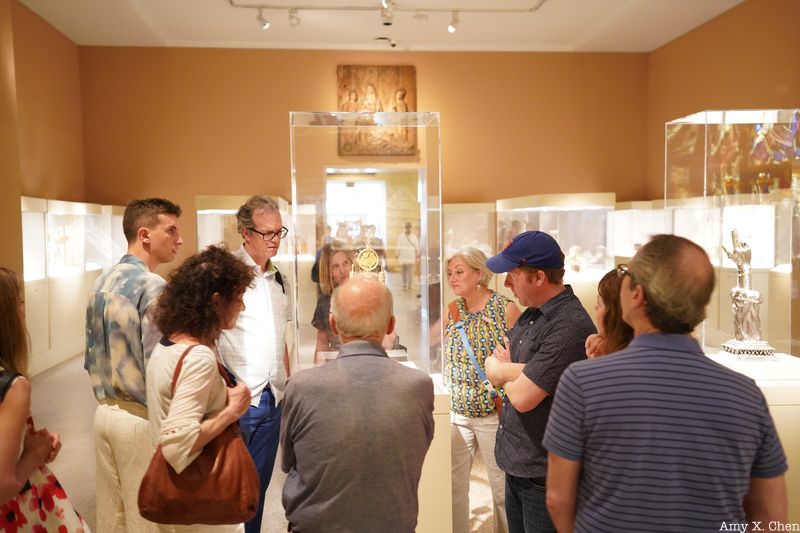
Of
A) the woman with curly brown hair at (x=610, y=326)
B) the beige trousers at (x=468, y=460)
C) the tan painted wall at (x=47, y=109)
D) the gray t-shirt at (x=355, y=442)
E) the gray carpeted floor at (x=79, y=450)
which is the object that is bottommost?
the gray carpeted floor at (x=79, y=450)

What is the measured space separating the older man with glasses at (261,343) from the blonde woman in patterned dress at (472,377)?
2.49 ft

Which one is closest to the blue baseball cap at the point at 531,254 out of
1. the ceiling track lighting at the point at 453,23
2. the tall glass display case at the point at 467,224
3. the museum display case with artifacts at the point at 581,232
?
the museum display case with artifacts at the point at 581,232

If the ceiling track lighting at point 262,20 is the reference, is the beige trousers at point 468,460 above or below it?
below

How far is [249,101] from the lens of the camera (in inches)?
359

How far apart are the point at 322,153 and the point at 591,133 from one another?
7.43m

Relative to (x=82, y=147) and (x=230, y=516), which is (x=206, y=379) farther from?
(x=82, y=147)

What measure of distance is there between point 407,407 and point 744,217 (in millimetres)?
2529

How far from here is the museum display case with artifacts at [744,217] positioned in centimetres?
325

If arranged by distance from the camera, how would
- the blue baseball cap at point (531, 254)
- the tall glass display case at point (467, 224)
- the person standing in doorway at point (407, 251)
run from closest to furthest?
the blue baseball cap at point (531, 254), the person standing in doorway at point (407, 251), the tall glass display case at point (467, 224)

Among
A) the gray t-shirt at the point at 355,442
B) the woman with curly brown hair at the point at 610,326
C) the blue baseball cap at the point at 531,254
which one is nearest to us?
the gray t-shirt at the point at 355,442

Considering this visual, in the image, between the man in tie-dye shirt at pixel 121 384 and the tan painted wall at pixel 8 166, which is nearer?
the man in tie-dye shirt at pixel 121 384

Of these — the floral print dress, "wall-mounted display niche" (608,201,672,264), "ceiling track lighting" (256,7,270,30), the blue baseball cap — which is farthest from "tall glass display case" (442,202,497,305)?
the floral print dress

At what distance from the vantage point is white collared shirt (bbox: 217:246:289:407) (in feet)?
9.02

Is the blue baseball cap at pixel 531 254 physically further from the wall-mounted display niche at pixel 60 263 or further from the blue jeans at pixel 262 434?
the wall-mounted display niche at pixel 60 263
